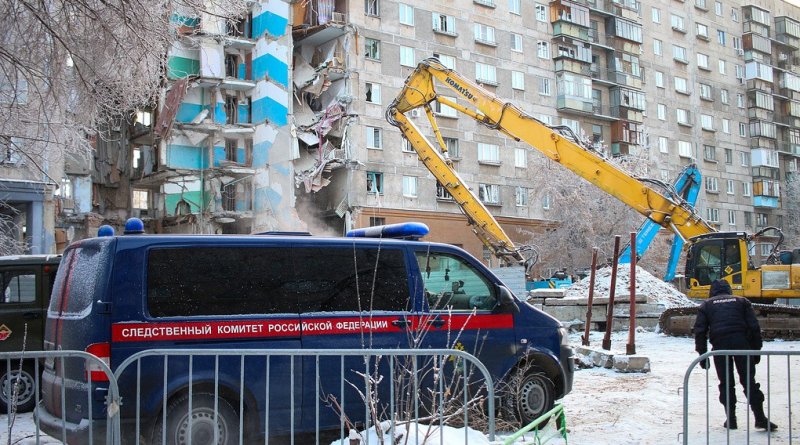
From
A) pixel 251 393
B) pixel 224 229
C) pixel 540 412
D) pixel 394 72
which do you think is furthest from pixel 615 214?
pixel 251 393

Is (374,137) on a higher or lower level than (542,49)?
lower

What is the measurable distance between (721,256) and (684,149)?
3519 cm

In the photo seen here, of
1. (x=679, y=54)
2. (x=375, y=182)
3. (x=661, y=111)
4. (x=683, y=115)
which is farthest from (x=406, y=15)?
(x=679, y=54)

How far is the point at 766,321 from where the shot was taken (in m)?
18.2

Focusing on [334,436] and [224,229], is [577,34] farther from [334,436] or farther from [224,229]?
[334,436]

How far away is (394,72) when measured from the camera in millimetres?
38094

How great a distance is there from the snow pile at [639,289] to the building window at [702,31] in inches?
1538

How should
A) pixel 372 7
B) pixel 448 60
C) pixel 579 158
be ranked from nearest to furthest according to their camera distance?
pixel 579 158 → pixel 372 7 → pixel 448 60

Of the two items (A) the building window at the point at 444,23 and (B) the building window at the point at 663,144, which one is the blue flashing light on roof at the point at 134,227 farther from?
(B) the building window at the point at 663,144

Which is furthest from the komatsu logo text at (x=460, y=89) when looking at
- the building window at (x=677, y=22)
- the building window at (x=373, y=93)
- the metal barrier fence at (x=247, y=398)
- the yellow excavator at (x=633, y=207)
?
the building window at (x=677, y=22)

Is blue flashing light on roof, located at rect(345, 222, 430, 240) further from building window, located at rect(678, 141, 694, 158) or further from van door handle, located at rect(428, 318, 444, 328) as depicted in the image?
building window, located at rect(678, 141, 694, 158)

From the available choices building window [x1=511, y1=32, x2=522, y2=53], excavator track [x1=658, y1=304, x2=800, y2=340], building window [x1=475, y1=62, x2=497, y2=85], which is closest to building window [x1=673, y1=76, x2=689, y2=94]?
building window [x1=511, y1=32, x2=522, y2=53]

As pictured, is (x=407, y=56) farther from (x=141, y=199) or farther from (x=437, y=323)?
(x=437, y=323)

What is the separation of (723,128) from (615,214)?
22.0 m
